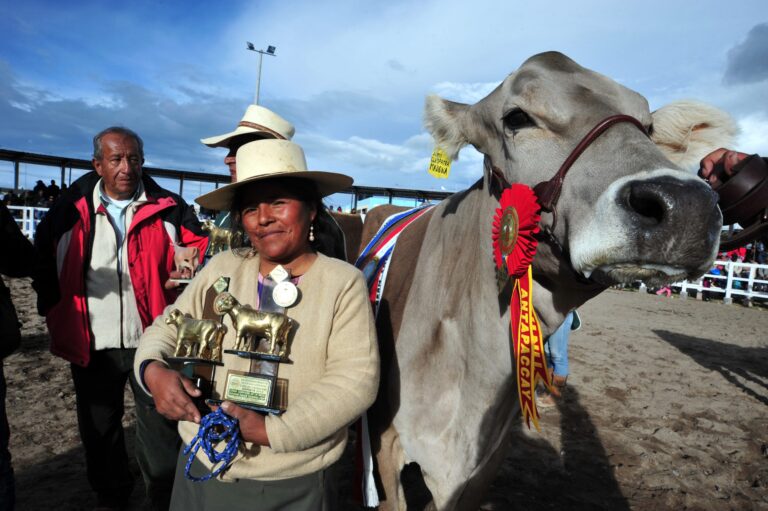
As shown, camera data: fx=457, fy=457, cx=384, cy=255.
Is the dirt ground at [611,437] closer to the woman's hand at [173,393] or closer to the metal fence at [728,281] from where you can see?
the woman's hand at [173,393]

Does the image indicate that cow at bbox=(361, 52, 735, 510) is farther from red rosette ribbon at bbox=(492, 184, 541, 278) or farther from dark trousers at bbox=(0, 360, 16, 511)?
dark trousers at bbox=(0, 360, 16, 511)

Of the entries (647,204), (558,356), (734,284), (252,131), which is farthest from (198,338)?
(734,284)

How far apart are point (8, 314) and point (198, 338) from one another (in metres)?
1.35

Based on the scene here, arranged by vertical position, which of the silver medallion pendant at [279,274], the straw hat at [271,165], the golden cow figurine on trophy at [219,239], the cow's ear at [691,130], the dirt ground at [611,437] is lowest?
the dirt ground at [611,437]

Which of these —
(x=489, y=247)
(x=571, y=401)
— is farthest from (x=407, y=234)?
(x=571, y=401)

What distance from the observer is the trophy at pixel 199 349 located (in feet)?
4.94

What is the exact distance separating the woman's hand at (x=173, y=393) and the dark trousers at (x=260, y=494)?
0.33 metres

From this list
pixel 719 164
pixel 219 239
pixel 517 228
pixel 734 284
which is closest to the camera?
pixel 517 228

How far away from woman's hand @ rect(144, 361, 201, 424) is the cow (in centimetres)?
110

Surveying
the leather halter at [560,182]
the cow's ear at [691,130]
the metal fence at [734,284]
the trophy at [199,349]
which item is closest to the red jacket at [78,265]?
the trophy at [199,349]

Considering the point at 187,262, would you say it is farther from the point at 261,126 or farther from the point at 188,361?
the point at 188,361

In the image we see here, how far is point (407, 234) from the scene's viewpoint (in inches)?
111

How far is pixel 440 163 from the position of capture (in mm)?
2500

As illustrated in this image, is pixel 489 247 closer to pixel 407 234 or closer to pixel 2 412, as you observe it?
pixel 407 234
